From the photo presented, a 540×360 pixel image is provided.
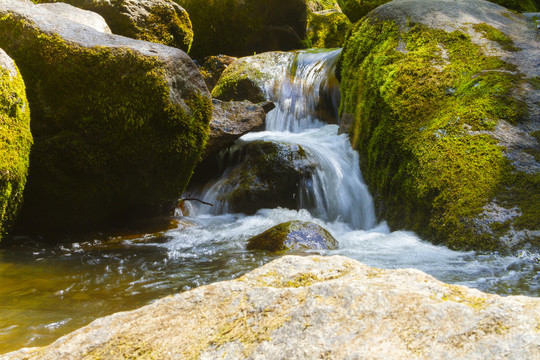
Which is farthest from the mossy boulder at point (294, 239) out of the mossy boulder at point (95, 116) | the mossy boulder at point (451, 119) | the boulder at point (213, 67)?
the boulder at point (213, 67)

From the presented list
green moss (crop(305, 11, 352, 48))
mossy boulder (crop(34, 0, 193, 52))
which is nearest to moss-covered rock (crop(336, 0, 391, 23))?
green moss (crop(305, 11, 352, 48))

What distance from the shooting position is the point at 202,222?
6883mm

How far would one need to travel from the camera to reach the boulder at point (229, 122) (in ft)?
25.4

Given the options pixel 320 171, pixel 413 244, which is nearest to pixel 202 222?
pixel 320 171

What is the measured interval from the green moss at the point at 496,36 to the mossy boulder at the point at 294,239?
3.96 meters

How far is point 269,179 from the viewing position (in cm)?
739

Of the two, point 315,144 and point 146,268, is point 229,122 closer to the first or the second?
point 315,144

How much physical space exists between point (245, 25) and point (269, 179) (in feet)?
27.2

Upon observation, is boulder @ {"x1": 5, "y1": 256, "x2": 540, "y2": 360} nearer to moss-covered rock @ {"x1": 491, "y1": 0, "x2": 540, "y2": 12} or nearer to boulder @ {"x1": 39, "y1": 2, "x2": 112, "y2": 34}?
boulder @ {"x1": 39, "y1": 2, "x2": 112, "y2": 34}

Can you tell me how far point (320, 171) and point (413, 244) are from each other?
112 inches

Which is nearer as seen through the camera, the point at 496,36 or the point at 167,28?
the point at 496,36

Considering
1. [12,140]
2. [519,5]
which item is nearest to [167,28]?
[12,140]

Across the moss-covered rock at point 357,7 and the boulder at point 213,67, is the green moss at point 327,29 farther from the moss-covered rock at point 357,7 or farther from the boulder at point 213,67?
the boulder at point 213,67

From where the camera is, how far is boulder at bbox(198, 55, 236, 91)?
12.2 meters
